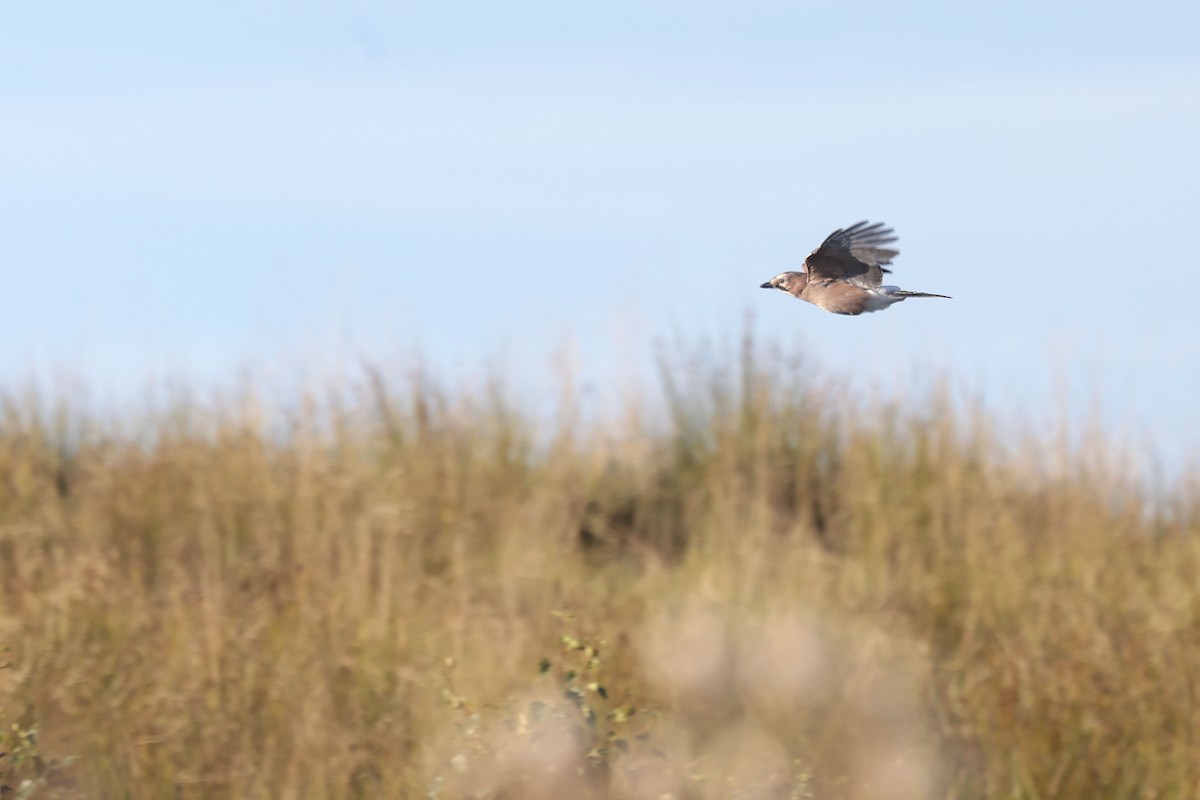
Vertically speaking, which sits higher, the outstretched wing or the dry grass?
the outstretched wing

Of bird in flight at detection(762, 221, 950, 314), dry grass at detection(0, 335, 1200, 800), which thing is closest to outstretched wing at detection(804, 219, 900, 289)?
bird in flight at detection(762, 221, 950, 314)

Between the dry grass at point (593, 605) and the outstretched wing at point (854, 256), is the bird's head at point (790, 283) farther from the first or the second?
the dry grass at point (593, 605)

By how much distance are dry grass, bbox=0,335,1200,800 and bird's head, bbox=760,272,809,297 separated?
41.0 inches

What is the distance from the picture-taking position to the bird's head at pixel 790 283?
3.77 m

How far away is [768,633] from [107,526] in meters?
2.95

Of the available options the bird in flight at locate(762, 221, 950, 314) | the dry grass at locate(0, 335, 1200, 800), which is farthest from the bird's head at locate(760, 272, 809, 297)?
the dry grass at locate(0, 335, 1200, 800)

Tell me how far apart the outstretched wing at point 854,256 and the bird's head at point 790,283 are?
42 mm

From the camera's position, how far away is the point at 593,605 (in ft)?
16.6

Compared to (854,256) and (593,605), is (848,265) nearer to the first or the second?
(854,256)

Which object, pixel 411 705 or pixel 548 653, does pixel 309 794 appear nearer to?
pixel 411 705

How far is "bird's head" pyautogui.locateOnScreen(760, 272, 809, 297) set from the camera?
12.4 feet

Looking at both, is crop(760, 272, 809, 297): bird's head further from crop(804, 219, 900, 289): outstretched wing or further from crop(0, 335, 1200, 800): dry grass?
crop(0, 335, 1200, 800): dry grass

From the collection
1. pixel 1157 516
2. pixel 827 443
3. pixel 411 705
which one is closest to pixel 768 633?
pixel 411 705

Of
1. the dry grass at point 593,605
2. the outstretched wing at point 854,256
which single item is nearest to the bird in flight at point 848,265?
the outstretched wing at point 854,256
